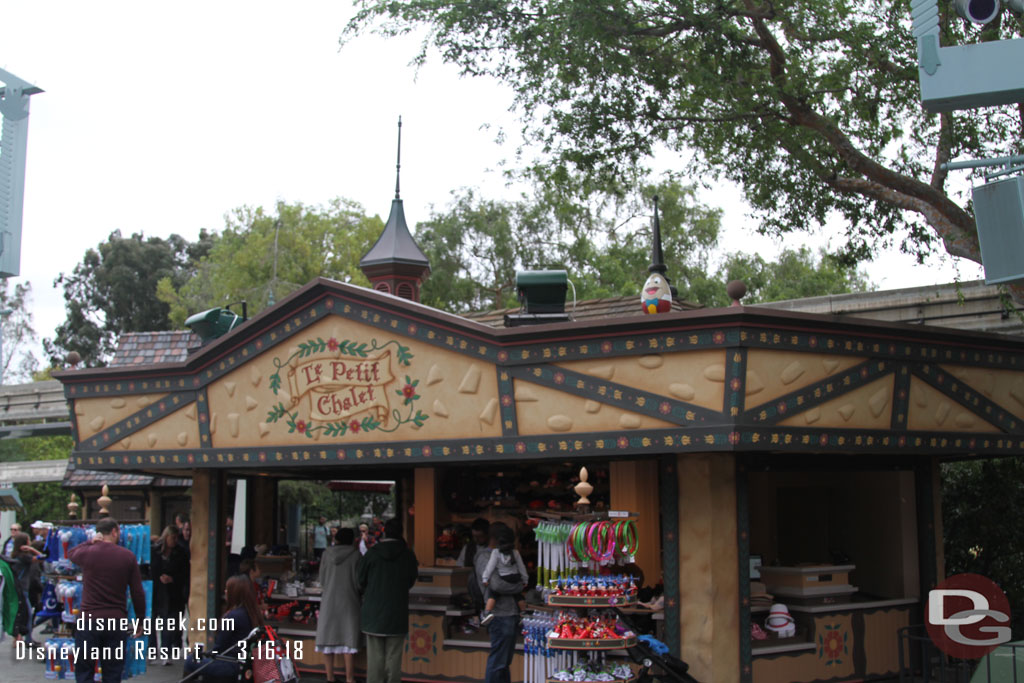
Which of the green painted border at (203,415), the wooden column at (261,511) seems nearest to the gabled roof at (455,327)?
the green painted border at (203,415)

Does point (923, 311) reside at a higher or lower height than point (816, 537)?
higher

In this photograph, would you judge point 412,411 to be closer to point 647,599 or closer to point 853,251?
point 647,599

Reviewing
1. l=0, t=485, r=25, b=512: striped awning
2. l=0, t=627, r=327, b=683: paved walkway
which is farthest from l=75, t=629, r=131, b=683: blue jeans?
l=0, t=485, r=25, b=512: striped awning

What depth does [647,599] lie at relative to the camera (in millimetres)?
11117

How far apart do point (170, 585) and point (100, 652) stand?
13.7 feet

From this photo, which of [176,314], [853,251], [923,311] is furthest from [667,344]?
[176,314]

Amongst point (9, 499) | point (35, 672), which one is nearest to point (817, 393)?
point (35, 672)

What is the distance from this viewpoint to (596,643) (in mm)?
9273

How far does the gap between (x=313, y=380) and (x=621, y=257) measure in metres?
22.5

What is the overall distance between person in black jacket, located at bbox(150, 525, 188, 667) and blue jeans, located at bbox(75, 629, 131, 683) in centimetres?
384

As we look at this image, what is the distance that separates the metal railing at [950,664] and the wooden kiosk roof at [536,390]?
214cm

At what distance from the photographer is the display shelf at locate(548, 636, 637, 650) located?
9.27 m

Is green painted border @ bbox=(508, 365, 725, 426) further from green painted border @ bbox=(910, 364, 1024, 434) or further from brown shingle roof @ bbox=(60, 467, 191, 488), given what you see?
brown shingle roof @ bbox=(60, 467, 191, 488)

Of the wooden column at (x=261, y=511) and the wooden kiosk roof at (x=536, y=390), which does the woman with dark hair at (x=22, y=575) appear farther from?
the wooden column at (x=261, y=511)
